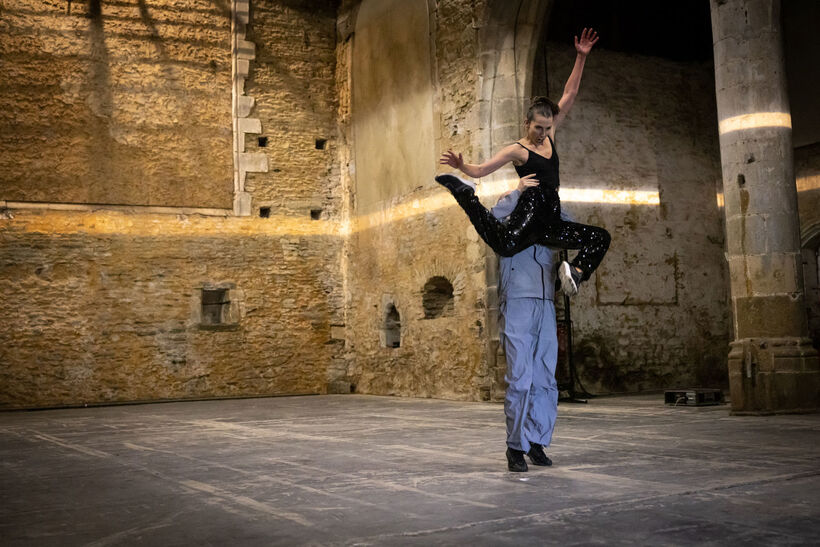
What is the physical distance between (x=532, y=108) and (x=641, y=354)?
6.82 metres

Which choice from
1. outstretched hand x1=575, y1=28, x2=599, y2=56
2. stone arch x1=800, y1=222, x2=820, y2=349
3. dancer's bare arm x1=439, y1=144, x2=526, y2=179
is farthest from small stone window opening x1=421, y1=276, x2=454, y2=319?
dancer's bare arm x1=439, y1=144, x2=526, y2=179

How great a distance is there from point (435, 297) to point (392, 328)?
3.66 feet

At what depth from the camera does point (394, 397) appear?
34.8ft

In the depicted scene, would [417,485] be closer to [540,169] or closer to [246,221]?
Answer: [540,169]

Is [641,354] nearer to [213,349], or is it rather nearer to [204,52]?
[213,349]

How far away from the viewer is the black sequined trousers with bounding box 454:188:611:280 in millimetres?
3945

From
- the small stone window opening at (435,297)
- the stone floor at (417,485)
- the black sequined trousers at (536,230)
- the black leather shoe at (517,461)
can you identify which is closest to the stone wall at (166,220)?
the small stone window opening at (435,297)

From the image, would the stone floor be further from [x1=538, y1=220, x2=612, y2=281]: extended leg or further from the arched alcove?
the arched alcove

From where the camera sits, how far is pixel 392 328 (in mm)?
11234

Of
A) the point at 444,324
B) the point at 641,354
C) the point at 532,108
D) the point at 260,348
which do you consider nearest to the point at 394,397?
Result: the point at 444,324

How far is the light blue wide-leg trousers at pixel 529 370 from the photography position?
12.9 ft

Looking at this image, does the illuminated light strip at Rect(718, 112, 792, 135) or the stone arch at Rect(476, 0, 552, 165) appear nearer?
the illuminated light strip at Rect(718, 112, 792, 135)

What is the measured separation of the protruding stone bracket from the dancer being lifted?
26.0 feet

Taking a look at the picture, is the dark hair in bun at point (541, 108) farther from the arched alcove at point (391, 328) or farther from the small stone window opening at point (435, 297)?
the arched alcove at point (391, 328)
